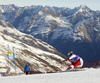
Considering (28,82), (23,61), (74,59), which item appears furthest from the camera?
(23,61)

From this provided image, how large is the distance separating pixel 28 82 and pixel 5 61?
124 m

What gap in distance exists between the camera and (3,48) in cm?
16650

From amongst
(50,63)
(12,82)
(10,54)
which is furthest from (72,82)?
(50,63)

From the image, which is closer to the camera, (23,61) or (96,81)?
(96,81)

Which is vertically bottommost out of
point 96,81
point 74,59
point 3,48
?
point 96,81

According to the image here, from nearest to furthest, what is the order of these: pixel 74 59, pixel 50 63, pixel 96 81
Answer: pixel 96 81 < pixel 74 59 < pixel 50 63

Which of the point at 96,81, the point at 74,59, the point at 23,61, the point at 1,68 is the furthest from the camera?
the point at 23,61

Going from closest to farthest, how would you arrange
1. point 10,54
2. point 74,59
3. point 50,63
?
1. point 74,59
2. point 10,54
3. point 50,63

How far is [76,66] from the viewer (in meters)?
25.2

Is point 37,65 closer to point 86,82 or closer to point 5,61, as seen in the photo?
point 5,61

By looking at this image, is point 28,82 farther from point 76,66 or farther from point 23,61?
point 23,61

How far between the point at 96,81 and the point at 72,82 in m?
1.46

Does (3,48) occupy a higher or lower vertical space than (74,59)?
higher

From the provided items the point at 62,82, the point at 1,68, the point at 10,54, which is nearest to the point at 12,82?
the point at 62,82
